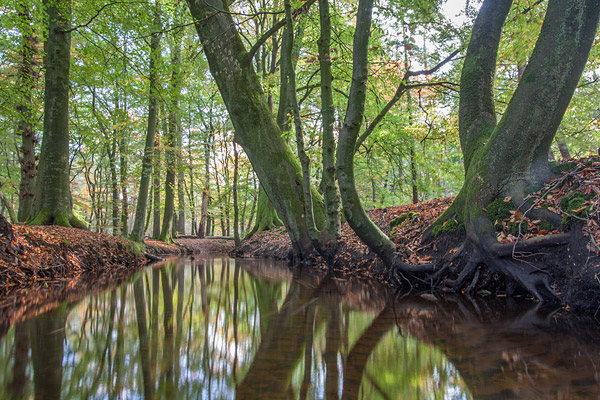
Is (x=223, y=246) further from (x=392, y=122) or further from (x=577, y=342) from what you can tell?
(x=577, y=342)

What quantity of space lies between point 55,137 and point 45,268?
12.3ft

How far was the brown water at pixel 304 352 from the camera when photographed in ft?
5.15

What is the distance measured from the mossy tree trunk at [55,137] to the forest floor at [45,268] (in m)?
1.09

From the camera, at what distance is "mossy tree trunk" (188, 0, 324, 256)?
6957 millimetres

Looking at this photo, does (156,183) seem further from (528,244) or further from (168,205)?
(528,244)

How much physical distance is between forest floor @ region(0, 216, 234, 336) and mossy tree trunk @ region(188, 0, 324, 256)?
11.1ft

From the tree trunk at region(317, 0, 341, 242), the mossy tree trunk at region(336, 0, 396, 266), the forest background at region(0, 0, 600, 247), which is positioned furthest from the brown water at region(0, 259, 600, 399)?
the forest background at region(0, 0, 600, 247)

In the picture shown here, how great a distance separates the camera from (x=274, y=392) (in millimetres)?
1544

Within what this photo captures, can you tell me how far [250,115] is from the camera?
7047mm

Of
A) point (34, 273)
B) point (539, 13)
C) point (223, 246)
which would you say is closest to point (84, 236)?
point (34, 273)

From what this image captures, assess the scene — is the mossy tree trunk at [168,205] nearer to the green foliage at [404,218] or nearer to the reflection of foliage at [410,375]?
the green foliage at [404,218]

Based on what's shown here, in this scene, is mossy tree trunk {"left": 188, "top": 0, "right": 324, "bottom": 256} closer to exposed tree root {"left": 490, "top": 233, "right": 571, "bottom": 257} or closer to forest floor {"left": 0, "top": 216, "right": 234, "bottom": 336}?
forest floor {"left": 0, "top": 216, "right": 234, "bottom": 336}

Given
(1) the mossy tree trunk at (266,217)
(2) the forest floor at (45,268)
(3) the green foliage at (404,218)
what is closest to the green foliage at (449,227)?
(3) the green foliage at (404,218)

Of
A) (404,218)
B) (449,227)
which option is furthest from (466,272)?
(404,218)
